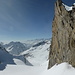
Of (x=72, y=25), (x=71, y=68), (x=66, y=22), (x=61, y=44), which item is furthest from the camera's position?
(x=61, y=44)

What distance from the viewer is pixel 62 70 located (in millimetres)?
23344

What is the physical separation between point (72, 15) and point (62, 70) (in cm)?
1060

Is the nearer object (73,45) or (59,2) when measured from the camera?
(73,45)

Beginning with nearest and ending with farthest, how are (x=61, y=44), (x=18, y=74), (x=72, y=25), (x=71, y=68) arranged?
(x=71, y=68) < (x=72, y=25) < (x=61, y=44) < (x=18, y=74)

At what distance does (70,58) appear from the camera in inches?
960

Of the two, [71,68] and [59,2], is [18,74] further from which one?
[59,2]

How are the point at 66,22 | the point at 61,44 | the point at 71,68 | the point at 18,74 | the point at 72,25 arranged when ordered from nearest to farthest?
the point at 71,68
the point at 72,25
the point at 66,22
the point at 61,44
the point at 18,74

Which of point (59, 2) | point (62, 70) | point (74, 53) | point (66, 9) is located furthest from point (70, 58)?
point (59, 2)

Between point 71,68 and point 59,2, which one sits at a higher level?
point 59,2

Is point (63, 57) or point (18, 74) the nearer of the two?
point (63, 57)

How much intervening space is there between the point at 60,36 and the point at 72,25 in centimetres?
543

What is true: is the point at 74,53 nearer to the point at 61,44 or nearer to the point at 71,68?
the point at 71,68

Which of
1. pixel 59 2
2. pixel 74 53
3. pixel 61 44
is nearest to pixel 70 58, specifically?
pixel 74 53

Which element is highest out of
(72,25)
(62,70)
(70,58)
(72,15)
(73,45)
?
(72,15)
